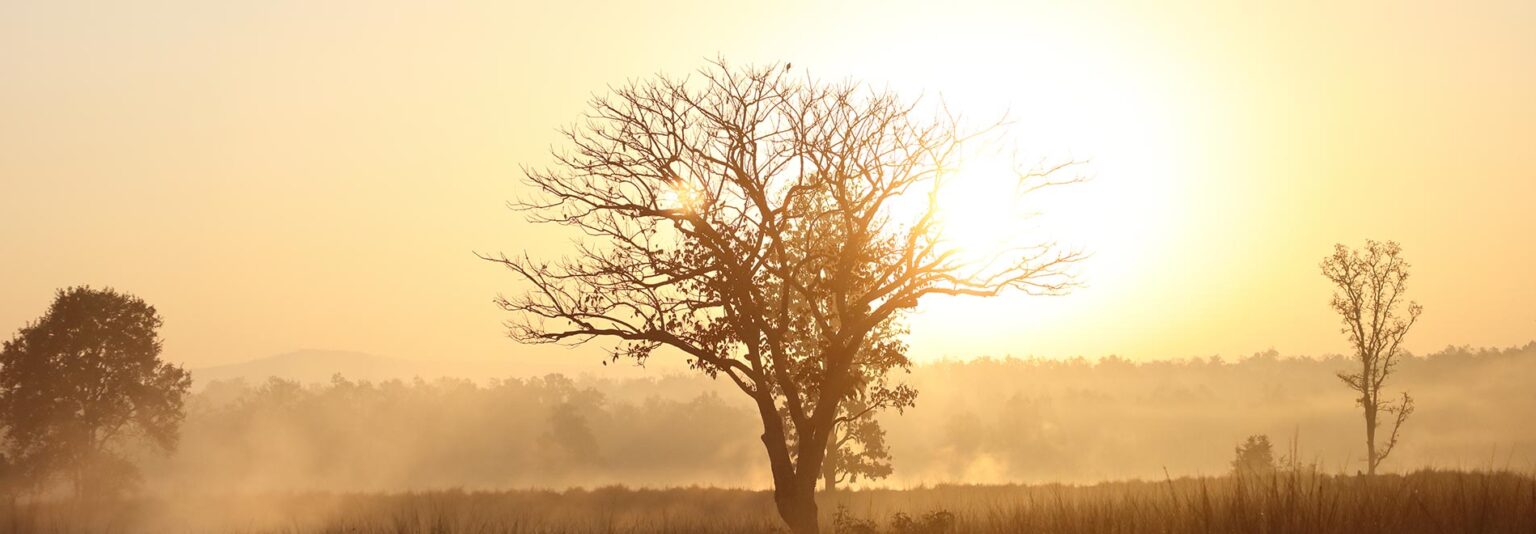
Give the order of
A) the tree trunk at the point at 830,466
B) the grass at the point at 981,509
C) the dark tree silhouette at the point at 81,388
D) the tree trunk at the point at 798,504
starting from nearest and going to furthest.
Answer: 1. the grass at the point at 981,509
2. the tree trunk at the point at 798,504
3. the tree trunk at the point at 830,466
4. the dark tree silhouette at the point at 81,388

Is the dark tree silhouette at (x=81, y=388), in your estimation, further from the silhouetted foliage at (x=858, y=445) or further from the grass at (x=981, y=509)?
the silhouetted foliage at (x=858, y=445)

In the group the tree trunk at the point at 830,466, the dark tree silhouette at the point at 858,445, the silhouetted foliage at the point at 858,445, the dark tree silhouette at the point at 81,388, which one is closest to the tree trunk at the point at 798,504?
the tree trunk at the point at 830,466

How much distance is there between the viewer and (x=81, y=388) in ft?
186

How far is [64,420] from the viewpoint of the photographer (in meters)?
56.0

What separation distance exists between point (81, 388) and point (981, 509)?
48.4m

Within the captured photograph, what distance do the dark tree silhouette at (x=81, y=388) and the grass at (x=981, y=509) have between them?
5.33 metres

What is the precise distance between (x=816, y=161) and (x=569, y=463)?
121657mm

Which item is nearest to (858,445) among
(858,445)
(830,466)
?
(858,445)

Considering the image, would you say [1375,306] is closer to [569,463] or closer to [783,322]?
[783,322]

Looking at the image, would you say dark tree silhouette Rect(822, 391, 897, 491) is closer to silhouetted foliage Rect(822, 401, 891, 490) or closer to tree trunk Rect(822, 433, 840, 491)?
silhouetted foliage Rect(822, 401, 891, 490)

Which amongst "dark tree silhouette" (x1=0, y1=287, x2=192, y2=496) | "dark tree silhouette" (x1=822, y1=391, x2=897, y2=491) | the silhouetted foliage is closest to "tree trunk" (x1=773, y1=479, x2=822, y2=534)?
"dark tree silhouette" (x1=822, y1=391, x2=897, y2=491)

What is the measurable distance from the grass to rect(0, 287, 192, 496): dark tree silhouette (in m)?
5.33

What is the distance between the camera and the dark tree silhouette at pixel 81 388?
55594 millimetres

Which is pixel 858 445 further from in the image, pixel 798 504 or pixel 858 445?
pixel 798 504
